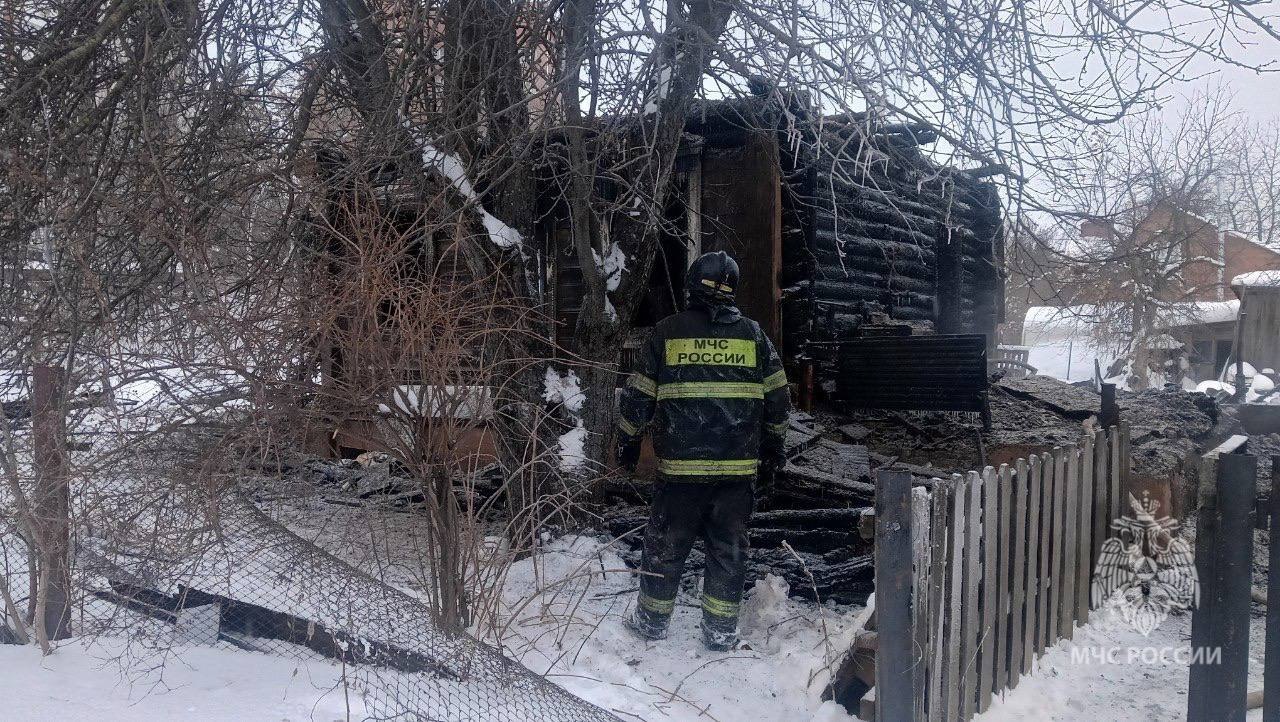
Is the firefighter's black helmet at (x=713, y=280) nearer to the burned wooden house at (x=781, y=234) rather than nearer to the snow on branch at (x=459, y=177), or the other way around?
the snow on branch at (x=459, y=177)

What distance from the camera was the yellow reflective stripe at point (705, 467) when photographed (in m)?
4.38

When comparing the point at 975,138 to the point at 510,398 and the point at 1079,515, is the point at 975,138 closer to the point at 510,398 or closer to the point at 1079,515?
the point at 1079,515

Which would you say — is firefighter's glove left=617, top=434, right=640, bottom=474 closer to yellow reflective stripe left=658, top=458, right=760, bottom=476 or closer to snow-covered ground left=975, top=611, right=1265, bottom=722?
yellow reflective stripe left=658, top=458, right=760, bottom=476

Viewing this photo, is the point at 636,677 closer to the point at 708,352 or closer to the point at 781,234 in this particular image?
the point at 708,352

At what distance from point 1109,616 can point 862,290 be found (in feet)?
18.8

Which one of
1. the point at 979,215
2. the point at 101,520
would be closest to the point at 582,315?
the point at 101,520

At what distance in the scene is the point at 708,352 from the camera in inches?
176

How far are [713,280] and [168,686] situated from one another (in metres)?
3.21

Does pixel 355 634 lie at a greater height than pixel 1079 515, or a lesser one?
lesser

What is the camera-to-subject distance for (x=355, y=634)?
377 centimetres

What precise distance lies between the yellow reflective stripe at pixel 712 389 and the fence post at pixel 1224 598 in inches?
81.6

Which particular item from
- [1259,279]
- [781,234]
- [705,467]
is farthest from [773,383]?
[1259,279]

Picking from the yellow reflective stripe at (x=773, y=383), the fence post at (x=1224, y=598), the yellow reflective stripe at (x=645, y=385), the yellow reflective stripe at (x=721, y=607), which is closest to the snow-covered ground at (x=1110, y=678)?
the fence post at (x=1224, y=598)

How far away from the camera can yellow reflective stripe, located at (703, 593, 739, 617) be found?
442cm
